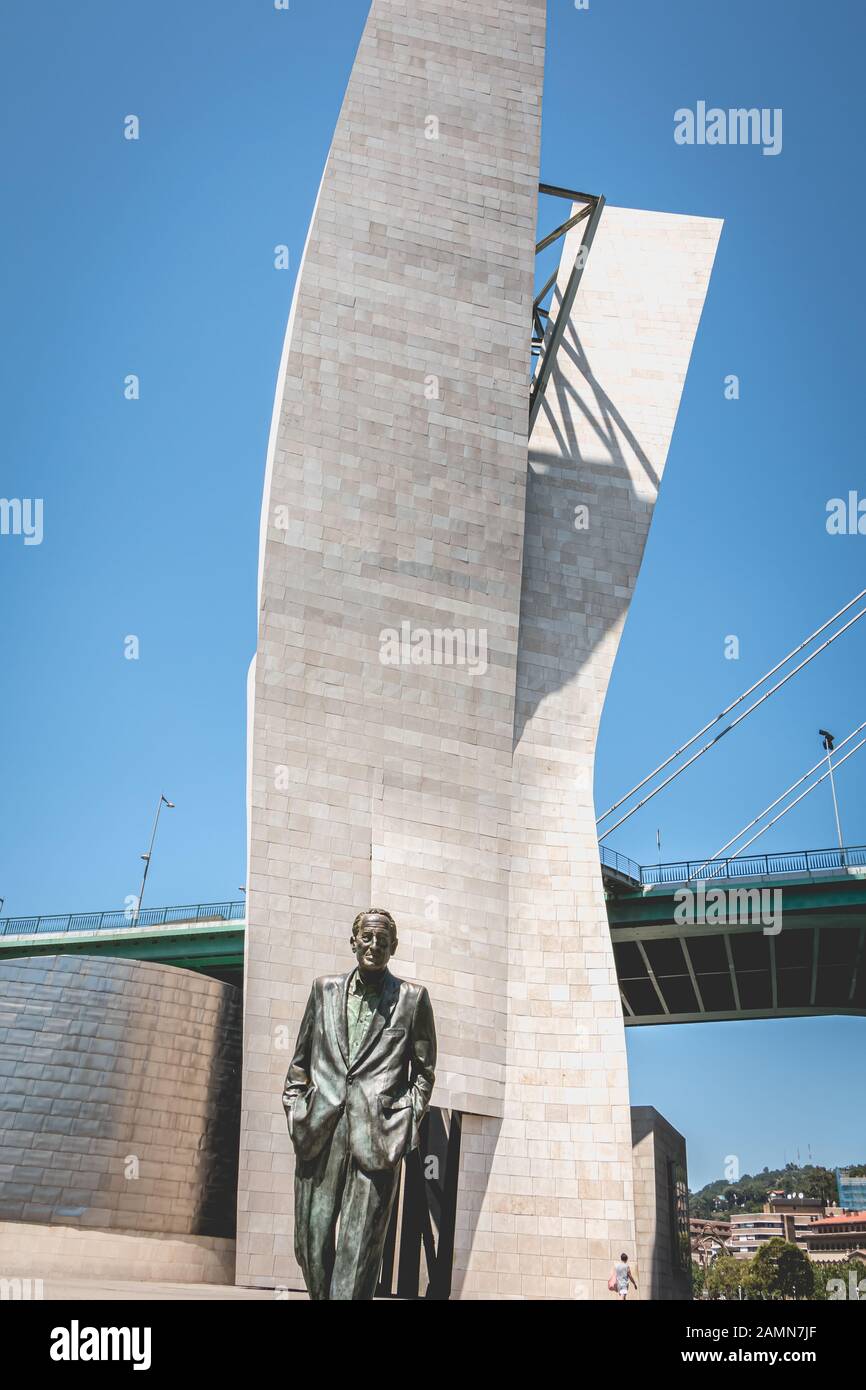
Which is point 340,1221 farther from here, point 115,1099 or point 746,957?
point 746,957

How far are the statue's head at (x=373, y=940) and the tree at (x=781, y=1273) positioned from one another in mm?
63307

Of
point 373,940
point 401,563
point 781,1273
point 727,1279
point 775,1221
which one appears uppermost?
point 401,563

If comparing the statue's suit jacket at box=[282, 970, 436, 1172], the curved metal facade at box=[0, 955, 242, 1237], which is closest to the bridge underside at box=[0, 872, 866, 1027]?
the curved metal facade at box=[0, 955, 242, 1237]

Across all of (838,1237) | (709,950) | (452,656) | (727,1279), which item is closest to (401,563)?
(452,656)

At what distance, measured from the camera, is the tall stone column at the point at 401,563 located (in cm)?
1692

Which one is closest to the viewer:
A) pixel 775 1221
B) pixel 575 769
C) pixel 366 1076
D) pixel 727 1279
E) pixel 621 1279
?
pixel 366 1076

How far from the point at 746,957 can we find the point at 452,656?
1399 cm

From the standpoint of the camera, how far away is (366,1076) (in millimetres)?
5461

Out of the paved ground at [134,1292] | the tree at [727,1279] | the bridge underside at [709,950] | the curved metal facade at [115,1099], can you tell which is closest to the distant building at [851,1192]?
the tree at [727,1279]

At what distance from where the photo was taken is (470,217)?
2077 cm

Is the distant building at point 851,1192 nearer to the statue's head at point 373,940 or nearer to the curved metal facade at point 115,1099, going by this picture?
the curved metal facade at point 115,1099
